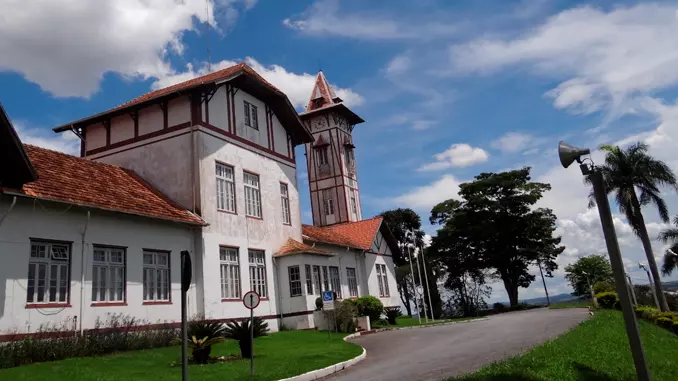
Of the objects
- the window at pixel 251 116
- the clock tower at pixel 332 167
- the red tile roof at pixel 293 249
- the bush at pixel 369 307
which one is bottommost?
the bush at pixel 369 307

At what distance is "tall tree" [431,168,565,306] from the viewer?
5112cm

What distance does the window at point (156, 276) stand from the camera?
18656mm

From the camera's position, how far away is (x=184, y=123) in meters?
22.5

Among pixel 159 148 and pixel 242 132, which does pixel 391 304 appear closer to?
pixel 242 132

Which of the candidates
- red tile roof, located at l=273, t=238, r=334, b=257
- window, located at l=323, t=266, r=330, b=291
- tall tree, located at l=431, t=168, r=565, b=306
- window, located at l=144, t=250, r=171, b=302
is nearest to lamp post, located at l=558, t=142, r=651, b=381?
window, located at l=144, t=250, r=171, b=302

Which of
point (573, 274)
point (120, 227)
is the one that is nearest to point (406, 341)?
point (120, 227)

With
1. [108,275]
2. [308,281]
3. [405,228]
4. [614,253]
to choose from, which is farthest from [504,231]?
[614,253]

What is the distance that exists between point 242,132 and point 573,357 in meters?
17.9

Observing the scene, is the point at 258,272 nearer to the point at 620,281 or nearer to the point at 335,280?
the point at 335,280

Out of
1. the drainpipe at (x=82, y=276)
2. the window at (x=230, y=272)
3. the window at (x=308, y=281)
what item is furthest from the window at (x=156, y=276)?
the window at (x=308, y=281)

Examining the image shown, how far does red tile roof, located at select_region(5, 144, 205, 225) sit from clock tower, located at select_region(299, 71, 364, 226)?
3284 centimetres

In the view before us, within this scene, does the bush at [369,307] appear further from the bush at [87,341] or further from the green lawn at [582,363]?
the green lawn at [582,363]

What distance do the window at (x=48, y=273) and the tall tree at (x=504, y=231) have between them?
41.9 meters

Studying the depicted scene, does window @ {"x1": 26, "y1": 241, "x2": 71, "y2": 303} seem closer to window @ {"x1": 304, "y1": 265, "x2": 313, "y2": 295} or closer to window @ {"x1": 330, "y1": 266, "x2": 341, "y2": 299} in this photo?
window @ {"x1": 304, "y1": 265, "x2": 313, "y2": 295}
